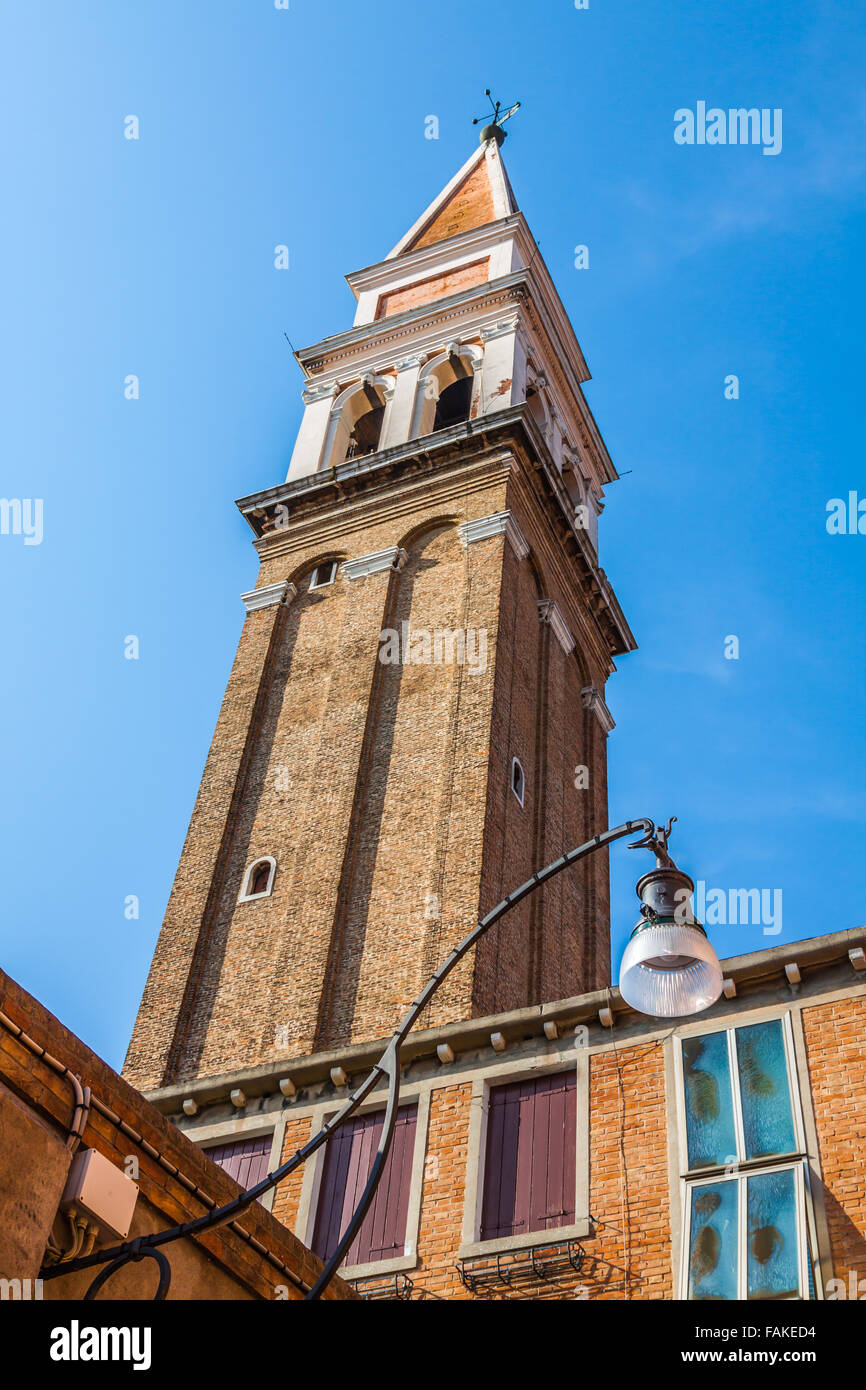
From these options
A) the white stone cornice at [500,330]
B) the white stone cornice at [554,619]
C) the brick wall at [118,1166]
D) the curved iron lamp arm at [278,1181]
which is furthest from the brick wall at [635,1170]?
the white stone cornice at [500,330]

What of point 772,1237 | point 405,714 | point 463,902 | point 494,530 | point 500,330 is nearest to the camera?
point 772,1237

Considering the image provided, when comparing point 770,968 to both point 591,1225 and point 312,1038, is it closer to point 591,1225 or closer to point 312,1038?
point 591,1225

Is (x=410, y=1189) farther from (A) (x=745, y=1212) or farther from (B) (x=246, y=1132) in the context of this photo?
(A) (x=745, y=1212)

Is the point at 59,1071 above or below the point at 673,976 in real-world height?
below

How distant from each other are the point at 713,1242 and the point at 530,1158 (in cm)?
254

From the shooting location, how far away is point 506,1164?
51.8ft

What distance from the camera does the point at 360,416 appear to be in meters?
37.7

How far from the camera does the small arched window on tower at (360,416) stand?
120ft

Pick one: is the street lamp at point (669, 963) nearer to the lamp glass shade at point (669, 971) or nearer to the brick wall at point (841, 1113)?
the lamp glass shade at point (669, 971)

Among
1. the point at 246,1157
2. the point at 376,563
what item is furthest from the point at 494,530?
the point at 246,1157

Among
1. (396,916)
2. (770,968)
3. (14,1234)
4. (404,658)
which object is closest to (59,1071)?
(14,1234)

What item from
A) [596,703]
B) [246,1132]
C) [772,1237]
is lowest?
[772,1237]

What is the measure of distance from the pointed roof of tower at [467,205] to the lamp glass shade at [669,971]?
1353 inches
